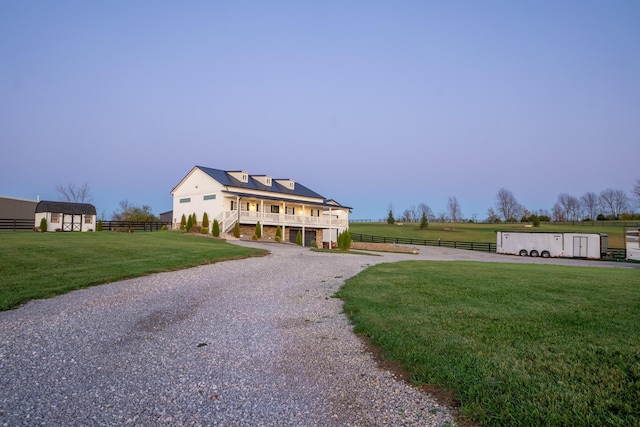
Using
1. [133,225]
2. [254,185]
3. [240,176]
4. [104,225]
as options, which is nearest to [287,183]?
[254,185]

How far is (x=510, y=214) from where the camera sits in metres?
90.6

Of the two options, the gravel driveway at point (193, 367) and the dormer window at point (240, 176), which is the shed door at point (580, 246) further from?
the gravel driveway at point (193, 367)

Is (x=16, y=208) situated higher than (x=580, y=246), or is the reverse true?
(x=16, y=208)

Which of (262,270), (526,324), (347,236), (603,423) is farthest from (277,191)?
(603,423)

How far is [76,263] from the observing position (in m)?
14.5

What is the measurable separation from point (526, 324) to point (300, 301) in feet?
15.5

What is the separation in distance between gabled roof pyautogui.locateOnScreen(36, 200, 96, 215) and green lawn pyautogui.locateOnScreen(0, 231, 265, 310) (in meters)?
19.6

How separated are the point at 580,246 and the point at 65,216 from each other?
45200mm

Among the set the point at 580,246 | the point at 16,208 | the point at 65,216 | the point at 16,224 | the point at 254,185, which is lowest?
the point at 580,246

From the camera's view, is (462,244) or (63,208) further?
(462,244)

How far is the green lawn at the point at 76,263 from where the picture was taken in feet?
32.7

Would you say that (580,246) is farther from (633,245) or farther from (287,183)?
(287,183)

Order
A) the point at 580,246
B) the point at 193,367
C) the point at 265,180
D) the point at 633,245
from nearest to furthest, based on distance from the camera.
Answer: the point at 193,367, the point at 633,245, the point at 580,246, the point at 265,180

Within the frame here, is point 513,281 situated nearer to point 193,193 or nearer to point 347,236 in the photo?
point 347,236
